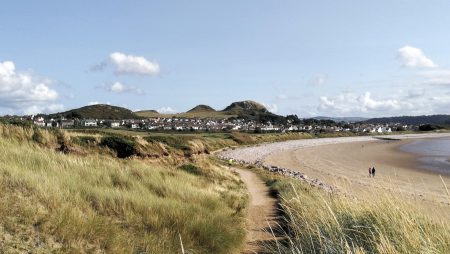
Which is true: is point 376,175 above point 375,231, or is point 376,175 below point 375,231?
below

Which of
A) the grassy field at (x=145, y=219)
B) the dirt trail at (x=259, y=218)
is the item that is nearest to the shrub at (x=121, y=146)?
the dirt trail at (x=259, y=218)

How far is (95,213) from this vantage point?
752cm

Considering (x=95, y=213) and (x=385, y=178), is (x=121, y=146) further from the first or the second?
(x=385, y=178)

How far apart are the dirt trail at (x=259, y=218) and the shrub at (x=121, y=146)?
5.92 metres

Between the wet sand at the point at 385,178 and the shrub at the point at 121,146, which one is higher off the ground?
the shrub at the point at 121,146

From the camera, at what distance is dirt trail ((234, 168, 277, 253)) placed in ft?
34.4

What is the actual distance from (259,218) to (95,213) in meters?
7.74

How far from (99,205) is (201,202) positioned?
4.26 meters

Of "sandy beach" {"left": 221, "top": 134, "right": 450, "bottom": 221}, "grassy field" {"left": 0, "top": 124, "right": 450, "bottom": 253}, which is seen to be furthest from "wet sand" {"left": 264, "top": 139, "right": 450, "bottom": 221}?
"grassy field" {"left": 0, "top": 124, "right": 450, "bottom": 253}

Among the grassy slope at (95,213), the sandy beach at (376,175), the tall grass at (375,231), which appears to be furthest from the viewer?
the sandy beach at (376,175)

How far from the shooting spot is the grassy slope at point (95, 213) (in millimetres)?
6121

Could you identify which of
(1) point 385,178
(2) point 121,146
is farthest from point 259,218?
(1) point 385,178

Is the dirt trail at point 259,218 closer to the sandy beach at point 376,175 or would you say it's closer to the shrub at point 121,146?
the sandy beach at point 376,175

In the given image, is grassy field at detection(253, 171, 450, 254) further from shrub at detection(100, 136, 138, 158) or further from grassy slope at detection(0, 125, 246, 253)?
shrub at detection(100, 136, 138, 158)
